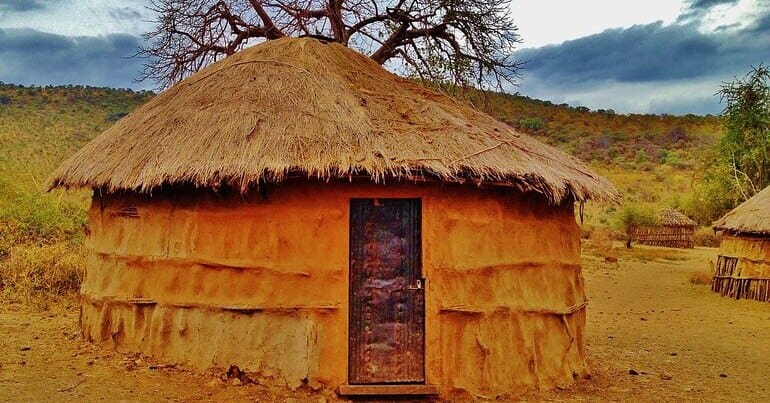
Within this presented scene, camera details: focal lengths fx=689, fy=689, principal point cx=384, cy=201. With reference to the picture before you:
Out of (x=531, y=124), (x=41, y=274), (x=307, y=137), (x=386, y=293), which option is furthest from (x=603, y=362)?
(x=531, y=124)

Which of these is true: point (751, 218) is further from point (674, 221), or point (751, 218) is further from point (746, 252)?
point (674, 221)

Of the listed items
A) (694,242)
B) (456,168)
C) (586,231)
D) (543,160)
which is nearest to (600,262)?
(586,231)

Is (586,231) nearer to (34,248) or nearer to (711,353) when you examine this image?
(711,353)

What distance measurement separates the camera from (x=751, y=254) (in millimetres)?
13094

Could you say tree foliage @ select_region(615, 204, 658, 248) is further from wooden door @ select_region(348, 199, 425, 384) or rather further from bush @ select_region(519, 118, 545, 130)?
wooden door @ select_region(348, 199, 425, 384)

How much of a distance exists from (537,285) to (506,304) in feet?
1.53

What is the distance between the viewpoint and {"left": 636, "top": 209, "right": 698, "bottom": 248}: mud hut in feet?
80.8

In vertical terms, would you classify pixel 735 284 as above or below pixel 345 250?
below

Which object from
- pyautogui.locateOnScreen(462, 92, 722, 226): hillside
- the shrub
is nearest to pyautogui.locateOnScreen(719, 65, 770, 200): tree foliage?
pyautogui.locateOnScreen(462, 92, 722, 226): hillside

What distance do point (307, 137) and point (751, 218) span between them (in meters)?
10.3

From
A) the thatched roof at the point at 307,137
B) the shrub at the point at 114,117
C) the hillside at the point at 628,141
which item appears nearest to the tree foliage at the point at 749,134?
the hillside at the point at 628,141

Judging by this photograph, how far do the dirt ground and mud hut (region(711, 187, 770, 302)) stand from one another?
21.1 inches

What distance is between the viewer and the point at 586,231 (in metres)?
25.6

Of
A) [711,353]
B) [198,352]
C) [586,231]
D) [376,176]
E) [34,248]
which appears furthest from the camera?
[586,231]
